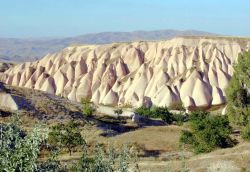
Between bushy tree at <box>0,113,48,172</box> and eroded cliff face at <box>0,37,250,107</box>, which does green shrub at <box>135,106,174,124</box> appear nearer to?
eroded cliff face at <box>0,37,250,107</box>

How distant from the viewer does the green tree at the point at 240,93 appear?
52.6 m

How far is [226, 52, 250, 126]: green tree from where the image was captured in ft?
172

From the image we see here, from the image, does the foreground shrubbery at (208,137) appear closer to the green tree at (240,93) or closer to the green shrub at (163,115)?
the green tree at (240,93)

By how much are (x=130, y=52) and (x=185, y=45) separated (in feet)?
62.6

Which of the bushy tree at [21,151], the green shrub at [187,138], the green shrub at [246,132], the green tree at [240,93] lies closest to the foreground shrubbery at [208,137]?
the green shrub at [187,138]

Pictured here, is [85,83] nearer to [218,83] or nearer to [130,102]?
[130,102]

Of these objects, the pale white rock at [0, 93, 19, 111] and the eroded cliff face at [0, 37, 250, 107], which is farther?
the eroded cliff face at [0, 37, 250, 107]

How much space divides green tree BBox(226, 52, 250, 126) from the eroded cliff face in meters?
75.6

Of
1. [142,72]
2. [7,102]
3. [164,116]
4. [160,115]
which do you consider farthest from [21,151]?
[142,72]

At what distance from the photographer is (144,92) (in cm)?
14525

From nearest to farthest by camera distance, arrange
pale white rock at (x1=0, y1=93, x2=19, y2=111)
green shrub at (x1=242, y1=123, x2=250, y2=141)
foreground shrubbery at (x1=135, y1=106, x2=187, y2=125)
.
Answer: green shrub at (x1=242, y1=123, x2=250, y2=141) < pale white rock at (x1=0, y1=93, x2=19, y2=111) < foreground shrubbery at (x1=135, y1=106, x2=187, y2=125)

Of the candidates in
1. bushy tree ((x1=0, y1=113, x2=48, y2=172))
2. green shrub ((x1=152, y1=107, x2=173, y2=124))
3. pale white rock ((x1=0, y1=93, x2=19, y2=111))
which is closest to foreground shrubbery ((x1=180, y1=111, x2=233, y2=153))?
pale white rock ((x1=0, y1=93, x2=19, y2=111))

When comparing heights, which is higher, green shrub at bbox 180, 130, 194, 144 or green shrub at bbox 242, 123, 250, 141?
green shrub at bbox 242, 123, 250, 141

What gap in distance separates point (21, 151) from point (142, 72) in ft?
456
